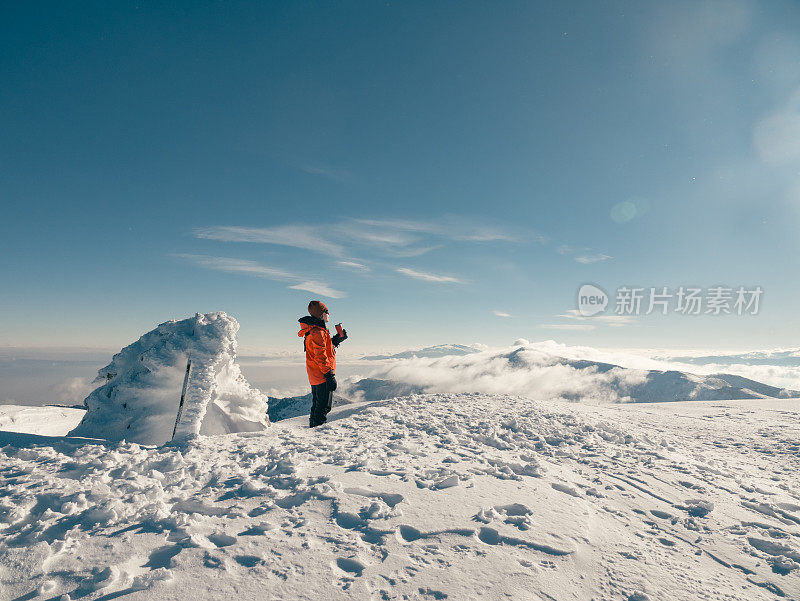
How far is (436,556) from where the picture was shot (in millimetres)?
3301

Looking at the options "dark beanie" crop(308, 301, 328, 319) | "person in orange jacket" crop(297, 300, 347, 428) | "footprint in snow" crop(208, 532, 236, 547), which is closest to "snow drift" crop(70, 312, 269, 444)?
"person in orange jacket" crop(297, 300, 347, 428)

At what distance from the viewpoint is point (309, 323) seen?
8.91m

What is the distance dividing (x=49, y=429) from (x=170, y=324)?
10.3 m

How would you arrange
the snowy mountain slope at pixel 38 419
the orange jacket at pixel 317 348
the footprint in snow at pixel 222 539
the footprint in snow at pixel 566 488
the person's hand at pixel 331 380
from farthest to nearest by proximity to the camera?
1. the snowy mountain slope at pixel 38 419
2. the person's hand at pixel 331 380
3. the orange jacket at pixel 317 348
4. the footprint in snow at pixel 566 488
5. the footprint in snow at pixel 222 539

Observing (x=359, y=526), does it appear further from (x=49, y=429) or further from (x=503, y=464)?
(x=49, y=429)

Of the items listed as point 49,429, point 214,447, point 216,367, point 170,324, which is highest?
point 170,324

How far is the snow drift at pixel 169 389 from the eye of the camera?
7242mm

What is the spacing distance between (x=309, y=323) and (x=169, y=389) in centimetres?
324

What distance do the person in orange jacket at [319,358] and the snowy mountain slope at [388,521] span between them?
5.89 ft

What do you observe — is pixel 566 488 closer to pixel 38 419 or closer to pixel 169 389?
pixel 169 389

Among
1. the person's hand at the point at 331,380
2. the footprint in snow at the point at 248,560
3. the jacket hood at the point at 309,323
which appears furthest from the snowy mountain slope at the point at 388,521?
A: the jacket hood at the point at 309,323

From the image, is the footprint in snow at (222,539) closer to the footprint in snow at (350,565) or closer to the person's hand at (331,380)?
the footprint in snow at (350,565)

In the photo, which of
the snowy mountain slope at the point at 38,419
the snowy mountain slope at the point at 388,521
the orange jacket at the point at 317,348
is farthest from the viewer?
the snowy mountain slope at the point at 38,419

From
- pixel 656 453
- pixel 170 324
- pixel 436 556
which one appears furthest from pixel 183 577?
pixel 656 453
